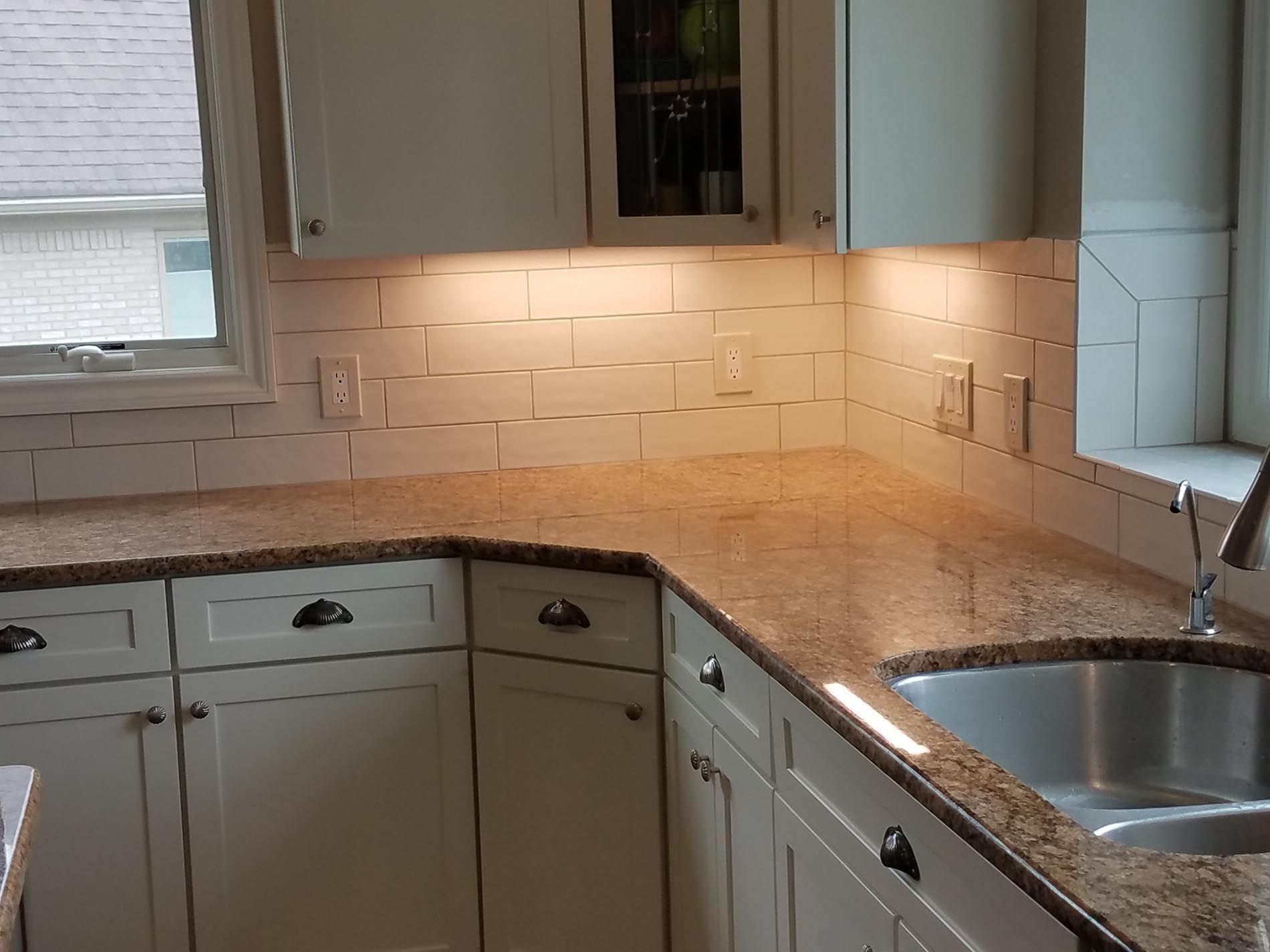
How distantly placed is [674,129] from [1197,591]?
1328mm

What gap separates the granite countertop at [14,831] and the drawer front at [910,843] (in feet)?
2.62

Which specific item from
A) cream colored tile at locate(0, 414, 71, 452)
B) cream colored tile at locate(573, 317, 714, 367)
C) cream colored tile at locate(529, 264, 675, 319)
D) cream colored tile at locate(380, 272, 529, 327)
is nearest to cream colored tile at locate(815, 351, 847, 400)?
cream colored tile at locate(573, 317, 714, 367)

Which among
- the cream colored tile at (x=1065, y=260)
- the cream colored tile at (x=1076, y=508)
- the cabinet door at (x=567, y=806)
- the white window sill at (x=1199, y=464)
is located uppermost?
the cream colored tile at (x=1065, y=260)

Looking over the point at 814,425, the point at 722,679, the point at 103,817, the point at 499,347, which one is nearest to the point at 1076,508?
the point at 722,679

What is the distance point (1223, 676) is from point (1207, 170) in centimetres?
88

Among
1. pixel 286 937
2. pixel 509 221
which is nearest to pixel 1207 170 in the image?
pixel 509 221

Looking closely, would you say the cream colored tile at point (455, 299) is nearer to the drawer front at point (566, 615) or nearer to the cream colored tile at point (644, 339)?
the cream colored tile at point (644, 339)

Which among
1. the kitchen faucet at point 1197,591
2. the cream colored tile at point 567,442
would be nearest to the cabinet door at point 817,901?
the kitchen faucet at point 1197,591

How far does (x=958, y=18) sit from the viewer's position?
2320mm

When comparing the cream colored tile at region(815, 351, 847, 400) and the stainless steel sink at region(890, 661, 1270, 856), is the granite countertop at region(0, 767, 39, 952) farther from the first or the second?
the cream colored tile at region(815, 351, 847, 400)

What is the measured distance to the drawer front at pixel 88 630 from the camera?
7.84ft

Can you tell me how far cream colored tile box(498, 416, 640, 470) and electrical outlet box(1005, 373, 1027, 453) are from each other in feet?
2.83

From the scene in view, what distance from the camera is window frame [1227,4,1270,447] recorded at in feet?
7.22

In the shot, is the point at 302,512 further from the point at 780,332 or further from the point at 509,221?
the point at 780,332
